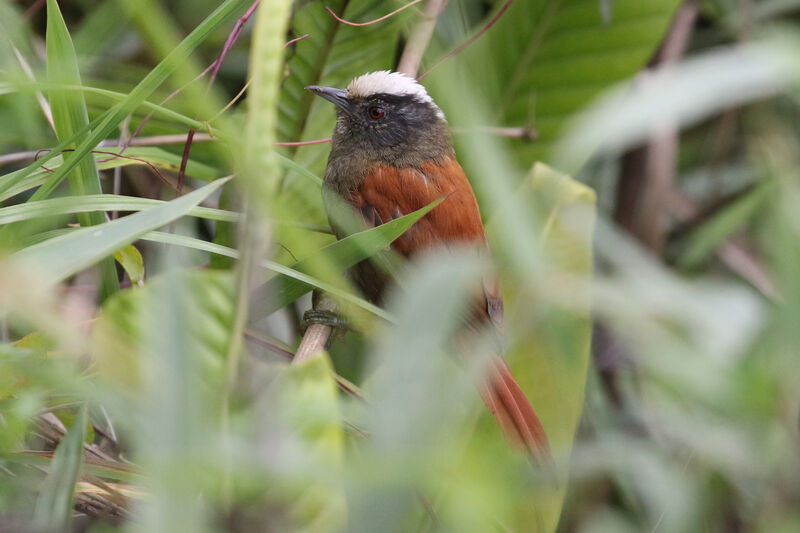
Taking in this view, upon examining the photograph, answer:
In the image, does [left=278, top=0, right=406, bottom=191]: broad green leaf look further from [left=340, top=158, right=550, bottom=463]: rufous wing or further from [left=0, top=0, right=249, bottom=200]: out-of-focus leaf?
[left=0, top=0, right=249, bottom=200]: out-of-focus leaf

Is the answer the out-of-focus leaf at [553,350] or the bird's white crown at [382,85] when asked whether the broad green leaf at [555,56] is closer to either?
the bird's white crown at [382,85]

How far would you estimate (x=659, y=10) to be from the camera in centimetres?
246

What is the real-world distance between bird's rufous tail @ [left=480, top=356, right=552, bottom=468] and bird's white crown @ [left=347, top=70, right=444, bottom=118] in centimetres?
88

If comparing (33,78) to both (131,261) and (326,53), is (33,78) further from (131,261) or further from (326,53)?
(326,53)

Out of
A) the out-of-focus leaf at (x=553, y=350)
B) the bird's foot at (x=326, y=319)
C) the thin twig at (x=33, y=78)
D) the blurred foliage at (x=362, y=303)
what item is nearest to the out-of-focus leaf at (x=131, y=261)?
the blurred foliage at (x=362, y=303)

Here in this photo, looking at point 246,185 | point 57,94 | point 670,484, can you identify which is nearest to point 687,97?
point 670,484

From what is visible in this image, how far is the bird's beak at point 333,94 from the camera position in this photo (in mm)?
2119

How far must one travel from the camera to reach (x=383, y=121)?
7.82 feet

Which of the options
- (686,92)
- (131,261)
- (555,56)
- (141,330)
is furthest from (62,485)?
(555,56)

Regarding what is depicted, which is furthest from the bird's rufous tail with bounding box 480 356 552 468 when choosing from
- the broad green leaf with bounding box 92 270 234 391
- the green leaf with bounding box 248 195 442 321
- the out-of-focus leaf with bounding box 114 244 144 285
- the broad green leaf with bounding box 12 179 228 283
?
the broad green leaf with bounding box 12 179 228 283

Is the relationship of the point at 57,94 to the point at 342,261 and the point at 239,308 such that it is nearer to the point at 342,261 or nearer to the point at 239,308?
the point at 342,261

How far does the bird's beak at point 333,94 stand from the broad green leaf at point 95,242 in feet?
3.30

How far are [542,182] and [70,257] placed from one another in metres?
1.38

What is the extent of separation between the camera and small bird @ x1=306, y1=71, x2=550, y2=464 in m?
2.08
